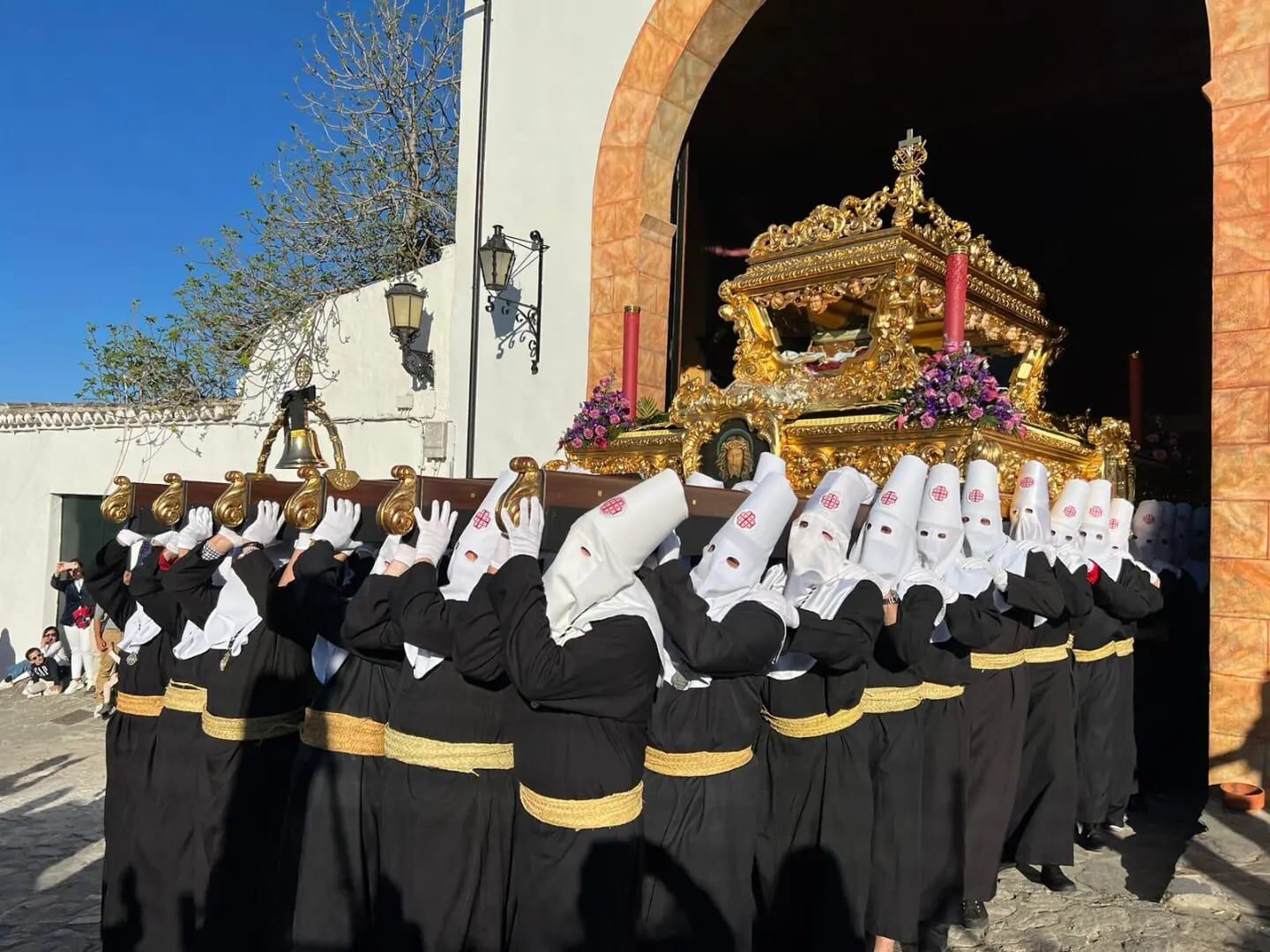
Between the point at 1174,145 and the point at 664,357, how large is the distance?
642 cm

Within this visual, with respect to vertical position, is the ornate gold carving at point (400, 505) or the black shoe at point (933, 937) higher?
the ornate gold carving at point (400, 505)

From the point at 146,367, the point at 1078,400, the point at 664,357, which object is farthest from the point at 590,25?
the point at 146,367

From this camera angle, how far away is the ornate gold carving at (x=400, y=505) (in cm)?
273

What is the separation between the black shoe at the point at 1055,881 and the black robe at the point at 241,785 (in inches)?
132

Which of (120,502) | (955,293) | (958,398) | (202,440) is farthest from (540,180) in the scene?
(202,440)

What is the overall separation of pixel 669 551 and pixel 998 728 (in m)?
2.09

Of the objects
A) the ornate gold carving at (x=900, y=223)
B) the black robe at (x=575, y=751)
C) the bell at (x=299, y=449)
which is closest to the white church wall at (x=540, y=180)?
the ornate gold carving at (x=900, y=223)

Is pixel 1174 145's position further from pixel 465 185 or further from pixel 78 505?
pixel 78 505

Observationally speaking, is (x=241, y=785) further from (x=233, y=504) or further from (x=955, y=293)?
(x=955, y=293)

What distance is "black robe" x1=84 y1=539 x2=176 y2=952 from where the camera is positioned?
11.2 feet

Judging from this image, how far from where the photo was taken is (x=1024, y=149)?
10422mm

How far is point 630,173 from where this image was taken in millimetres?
7324

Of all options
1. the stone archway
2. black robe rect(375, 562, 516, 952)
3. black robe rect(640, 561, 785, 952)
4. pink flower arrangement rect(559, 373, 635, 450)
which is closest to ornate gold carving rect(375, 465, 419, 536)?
black robe rect(375, 562, 516, 952)

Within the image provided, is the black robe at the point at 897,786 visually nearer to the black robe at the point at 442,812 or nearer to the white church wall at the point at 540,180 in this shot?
the black robe at the point at 442,812
